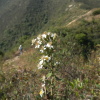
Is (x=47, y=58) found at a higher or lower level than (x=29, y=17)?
higher

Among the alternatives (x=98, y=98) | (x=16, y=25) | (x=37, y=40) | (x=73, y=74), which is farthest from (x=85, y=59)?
(x=16, y=25)

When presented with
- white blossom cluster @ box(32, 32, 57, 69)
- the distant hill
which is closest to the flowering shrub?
white blossom cluster @ box(32, 32, 57, 69)

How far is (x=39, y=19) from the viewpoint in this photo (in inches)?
3088

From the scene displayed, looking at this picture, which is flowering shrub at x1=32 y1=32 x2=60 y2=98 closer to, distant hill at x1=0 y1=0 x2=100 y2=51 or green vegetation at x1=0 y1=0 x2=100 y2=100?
green vegetation at x1=0 y1=0 x2=100 y2=100

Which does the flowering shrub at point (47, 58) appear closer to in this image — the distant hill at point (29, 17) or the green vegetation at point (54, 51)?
the green vegetation at point (54, 51)

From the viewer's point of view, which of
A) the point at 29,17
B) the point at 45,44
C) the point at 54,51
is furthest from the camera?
the point at 29,17

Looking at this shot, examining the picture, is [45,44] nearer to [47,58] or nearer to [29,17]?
[47,58]

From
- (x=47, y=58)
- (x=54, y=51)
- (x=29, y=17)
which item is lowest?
(x=29, y=17)

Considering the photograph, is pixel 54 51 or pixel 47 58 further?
pixel 54 51

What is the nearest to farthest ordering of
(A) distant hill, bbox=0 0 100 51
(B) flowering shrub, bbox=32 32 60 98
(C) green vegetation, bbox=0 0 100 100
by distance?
(B) flowering shrub, bbox=32 32 60 98 < (C) green vegetation, bbox=0 0 100 100 < (A) distant hill, bbox=0 0 100 51

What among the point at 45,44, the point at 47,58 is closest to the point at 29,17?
the point at 45,44

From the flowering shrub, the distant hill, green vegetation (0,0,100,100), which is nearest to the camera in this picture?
the flowering shrub

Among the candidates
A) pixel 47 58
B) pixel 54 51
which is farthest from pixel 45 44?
pixel 54 51

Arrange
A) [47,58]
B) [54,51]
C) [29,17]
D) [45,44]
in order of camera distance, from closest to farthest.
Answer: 1. [47,58]
2. [45,44]
3. [54,51]
4. [29,17]
